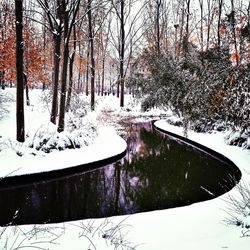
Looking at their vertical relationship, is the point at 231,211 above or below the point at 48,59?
below

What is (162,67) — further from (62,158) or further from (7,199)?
(7,199)

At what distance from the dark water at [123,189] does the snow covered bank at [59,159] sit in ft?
1.31

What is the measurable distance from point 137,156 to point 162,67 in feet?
21.5

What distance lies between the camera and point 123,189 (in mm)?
8234

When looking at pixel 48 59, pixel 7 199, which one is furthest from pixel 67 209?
pixel 48 59

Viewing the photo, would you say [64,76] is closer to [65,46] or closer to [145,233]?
[65,46]

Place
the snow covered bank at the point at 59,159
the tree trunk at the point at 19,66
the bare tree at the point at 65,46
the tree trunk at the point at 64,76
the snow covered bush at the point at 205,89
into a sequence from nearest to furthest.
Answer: the snow covered bank at the point at 59,159 → the tree trunk at the point at 19,66 → the snow covered bush at the point at 205,89 → the bare tree at the point at 65,46 → the tree trunk at the point at 64,76

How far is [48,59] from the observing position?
34719mm

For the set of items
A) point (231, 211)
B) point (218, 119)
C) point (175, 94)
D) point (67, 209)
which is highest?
point (175, 94)

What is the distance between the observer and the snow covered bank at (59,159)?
327 inches

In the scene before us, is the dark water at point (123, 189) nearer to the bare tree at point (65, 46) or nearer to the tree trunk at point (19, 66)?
the tree trunk at point (19, 66)

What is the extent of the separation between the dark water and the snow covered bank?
0.40 m

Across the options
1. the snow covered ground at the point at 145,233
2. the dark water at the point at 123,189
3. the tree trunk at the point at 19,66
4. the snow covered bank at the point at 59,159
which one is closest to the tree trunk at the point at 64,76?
the snow covered bank at the point at 59,159

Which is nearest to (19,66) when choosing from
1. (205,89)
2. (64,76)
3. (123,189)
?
(64,76)
